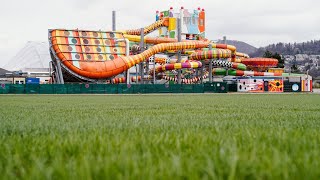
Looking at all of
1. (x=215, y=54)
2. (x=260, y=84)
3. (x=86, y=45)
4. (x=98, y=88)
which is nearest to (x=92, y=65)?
(x=86, y=45)

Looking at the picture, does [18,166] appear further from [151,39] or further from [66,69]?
[151,39]

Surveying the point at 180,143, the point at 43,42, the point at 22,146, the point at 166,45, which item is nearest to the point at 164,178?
the point at 180,143

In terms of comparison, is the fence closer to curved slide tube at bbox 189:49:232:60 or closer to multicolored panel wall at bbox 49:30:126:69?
multicolored panel wall at bbox 49:30:126:69

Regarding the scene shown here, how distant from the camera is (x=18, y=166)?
244cm

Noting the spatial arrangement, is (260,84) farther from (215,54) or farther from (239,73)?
(239,73)

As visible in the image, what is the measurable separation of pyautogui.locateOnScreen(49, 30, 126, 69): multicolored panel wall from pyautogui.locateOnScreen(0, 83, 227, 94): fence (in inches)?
243

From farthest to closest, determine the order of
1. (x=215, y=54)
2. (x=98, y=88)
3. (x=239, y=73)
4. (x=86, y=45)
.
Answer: (x=239, y=73) → (x=215, y=54) → (x=86, y=45) → (x=98, y=88)

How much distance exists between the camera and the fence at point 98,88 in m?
47.1

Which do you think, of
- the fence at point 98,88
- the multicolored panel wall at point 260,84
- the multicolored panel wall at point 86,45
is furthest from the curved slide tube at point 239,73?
the multicolored panel wall at point 86,45

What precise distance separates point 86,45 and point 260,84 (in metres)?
26.1

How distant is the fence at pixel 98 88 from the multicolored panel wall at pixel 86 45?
243 inches

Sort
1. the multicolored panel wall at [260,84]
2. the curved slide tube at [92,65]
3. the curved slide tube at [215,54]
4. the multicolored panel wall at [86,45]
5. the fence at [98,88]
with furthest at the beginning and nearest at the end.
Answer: the multicolored panel wall at [260,84]
the curved slide tube at [215,54]
the multicolored panel wall at [86,45]
the curved slide tube at [92,65]
the fence at [98,88]

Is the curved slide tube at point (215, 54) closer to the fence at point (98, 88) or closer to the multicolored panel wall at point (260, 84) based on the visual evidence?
the multicolored panel wall at point (260, 84)

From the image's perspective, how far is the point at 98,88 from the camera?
49250mm
